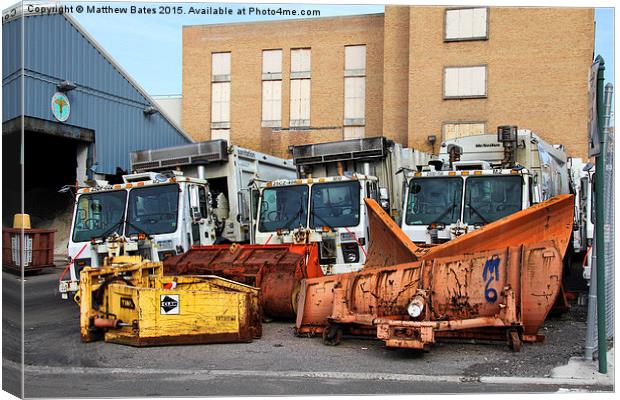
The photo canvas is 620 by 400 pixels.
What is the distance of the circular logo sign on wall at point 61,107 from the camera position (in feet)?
39.1

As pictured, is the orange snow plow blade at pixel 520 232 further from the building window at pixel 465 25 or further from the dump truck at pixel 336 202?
the building window at pixel 465 25

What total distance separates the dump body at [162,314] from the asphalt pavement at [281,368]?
0.47 ft

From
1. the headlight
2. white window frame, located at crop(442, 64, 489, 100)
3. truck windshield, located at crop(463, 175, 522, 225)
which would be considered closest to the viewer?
the headlight

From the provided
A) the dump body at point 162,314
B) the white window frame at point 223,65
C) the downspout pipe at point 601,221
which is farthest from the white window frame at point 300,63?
the downspout pipe at point 601,221

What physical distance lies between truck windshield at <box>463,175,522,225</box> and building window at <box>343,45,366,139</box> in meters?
11.3

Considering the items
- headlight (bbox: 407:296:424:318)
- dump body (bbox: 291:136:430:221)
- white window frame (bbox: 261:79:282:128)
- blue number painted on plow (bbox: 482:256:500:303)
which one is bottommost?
headlight (bbox: 407:296:424:318)

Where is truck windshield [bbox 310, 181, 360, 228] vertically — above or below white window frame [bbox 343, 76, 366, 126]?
below

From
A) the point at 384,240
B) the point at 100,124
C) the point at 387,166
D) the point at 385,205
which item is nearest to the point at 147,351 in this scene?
the point at 384,240

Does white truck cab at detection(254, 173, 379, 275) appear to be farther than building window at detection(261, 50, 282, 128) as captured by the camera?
No

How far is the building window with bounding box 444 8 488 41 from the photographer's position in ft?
54.9

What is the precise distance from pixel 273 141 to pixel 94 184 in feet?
25.0

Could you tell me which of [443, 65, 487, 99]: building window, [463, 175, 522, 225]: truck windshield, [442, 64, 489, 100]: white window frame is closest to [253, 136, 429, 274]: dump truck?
[463, 175, 522, 225]: truck windshield

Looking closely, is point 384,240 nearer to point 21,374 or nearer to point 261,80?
point 21,374

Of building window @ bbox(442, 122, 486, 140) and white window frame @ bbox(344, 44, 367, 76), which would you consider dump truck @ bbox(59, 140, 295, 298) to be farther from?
white window frame @ bbox(344, 44, 367, 76)
